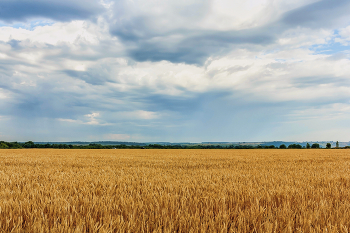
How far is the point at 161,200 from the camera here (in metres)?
3.44

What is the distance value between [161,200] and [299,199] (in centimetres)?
260

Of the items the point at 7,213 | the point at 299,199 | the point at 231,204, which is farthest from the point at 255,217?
the point at 7,213

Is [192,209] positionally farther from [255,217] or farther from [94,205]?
[94,205]

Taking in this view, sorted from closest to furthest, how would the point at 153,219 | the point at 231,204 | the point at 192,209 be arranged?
1. the point at 153,219
2. the point at 192,209
3. the point at 231,204

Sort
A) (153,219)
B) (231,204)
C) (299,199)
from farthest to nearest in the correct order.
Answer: (299,199), (231,204), (153,219)

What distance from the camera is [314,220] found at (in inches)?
106

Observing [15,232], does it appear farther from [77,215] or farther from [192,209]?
[192,209]

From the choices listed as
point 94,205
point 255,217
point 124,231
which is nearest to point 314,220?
point 255,217

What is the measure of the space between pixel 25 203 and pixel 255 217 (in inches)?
141

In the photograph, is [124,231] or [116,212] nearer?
[124,231]

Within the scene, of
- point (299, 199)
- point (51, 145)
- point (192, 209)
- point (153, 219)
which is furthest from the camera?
point (51, 145)

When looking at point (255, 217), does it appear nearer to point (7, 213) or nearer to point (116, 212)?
point (116, 212)

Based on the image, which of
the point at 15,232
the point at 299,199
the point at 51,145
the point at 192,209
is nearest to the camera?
the point at 15,232

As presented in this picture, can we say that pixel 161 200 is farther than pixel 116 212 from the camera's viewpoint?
Yes
